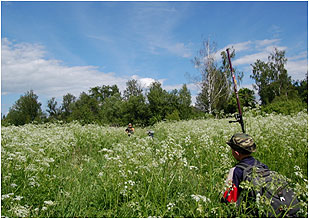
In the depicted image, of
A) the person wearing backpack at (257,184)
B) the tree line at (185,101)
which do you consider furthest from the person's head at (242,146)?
the tree line at (185,101)

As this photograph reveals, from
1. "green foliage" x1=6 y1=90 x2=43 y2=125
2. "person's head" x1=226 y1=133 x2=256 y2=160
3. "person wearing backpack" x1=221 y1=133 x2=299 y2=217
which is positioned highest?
"green foliage" x1=6 y1=90 x2=43 y2=125

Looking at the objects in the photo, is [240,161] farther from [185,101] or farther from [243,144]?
[185,101]

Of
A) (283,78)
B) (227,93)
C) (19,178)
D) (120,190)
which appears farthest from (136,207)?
(283,78)

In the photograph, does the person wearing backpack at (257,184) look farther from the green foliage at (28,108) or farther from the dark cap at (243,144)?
the green foliage at (28,108)

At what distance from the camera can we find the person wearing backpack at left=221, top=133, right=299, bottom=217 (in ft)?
8.56

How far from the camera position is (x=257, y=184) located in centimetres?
269

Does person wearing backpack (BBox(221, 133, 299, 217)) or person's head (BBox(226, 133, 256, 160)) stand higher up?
person's head (BBox(226, 133, 256, 160))

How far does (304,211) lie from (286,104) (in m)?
22.2

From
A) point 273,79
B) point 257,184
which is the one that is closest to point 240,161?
point 257,184

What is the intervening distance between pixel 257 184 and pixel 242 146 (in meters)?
0.88

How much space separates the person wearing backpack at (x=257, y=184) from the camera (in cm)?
261

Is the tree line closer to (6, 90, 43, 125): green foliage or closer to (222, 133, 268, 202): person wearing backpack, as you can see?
(6, 90, 43, 125): green foliage

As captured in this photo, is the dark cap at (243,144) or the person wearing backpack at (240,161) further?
the dark cap at (243,144)

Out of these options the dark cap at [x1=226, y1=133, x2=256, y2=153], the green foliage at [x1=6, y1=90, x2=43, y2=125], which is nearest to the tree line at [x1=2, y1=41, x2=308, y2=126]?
the green foliage at [x1=6, y1=90, x2=43, y2=125]
